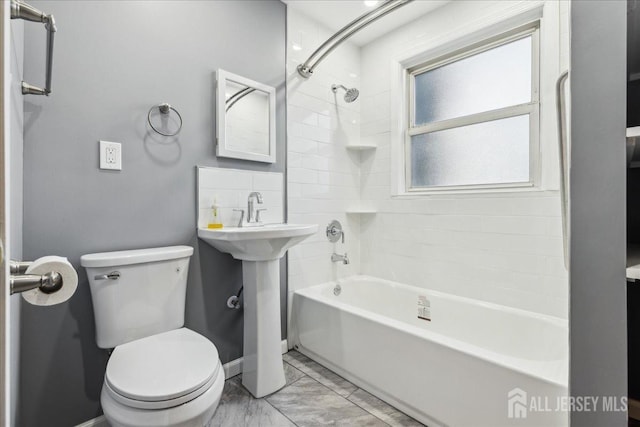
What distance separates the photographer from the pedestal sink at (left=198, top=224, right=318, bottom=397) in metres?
1.73

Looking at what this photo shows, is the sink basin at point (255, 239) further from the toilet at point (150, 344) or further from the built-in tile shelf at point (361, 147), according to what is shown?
the built-in tile shelf at point (361, 147)

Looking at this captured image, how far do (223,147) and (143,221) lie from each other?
619 mm

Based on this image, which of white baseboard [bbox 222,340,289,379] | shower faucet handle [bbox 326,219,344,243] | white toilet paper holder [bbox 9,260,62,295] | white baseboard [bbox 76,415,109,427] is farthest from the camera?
shower faucet handle [bbox 326,219,344,243]

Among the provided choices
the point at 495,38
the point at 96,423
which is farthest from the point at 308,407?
the point at 495,38

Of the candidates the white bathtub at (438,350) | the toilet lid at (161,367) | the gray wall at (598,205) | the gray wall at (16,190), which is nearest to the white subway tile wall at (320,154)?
the white bathtub at (438,350)

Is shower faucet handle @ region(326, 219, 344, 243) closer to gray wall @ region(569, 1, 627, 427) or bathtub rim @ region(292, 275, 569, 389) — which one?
bathtub rim @ region(292, 275, 569, 389)

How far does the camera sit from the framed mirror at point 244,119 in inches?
75.1

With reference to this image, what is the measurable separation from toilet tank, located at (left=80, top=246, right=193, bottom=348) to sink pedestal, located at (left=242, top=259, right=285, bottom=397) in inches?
14.8

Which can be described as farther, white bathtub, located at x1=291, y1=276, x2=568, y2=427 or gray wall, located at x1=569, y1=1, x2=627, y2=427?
white bathtub, located at x1=291, y1=276, x2=568, y2=427

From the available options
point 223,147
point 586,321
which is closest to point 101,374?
point 223,147

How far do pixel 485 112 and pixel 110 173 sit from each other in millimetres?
2278

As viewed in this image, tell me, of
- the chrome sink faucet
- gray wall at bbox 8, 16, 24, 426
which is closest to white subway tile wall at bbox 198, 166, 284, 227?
the chrome sink faucet

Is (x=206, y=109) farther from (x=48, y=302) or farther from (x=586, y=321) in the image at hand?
(x=586, y=321)

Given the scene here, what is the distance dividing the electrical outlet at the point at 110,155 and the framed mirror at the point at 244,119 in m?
0.52
